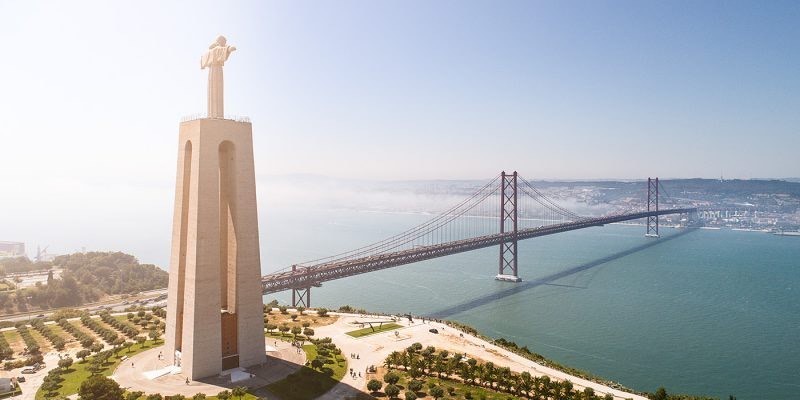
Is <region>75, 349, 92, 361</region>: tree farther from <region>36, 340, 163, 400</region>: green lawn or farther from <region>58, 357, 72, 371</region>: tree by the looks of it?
<region>58, 357, 72, 371</region>: tree

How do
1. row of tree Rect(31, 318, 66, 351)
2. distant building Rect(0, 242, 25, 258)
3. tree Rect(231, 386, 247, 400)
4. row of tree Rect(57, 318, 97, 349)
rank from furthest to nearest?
distant building Rect(0, 242, 25, 258) < row of tree Rect(31, 318, 66, 351) < row of tree Rect(57, 318, 97, 349) < tree Rect(231, 386, 247, 400)

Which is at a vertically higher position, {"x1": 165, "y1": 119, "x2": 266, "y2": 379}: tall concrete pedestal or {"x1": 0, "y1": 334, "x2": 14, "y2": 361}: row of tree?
{"x1": 165, "y1": 119, "x2": 266, "y2": 379}: tall concrete pedestal

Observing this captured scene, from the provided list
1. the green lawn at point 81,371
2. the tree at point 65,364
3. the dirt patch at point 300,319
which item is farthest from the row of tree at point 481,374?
the tree at point 65,364

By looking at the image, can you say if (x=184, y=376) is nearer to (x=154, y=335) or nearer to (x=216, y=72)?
(x=154, y=335)

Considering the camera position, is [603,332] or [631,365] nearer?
[631,365]

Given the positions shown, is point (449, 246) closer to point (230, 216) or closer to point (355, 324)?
point (355, 324)

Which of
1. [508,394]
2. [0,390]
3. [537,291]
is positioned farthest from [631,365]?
[0,390]

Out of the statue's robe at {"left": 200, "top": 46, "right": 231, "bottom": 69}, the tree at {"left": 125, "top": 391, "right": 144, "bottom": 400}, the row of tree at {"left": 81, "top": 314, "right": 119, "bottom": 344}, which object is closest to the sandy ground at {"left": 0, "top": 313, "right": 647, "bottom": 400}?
the tree at {"left": 125, "top": 391, "right": 144, "bottom": 400}
